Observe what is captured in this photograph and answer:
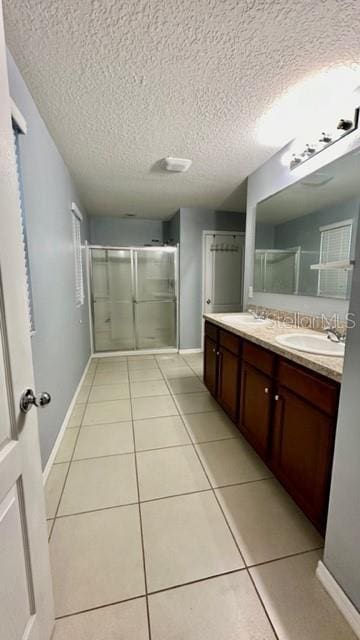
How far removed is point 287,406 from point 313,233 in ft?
4.39

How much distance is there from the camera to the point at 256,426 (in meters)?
1.74

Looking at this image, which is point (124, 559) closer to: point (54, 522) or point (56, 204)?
point (54, 522)

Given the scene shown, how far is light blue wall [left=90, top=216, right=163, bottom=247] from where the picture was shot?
15.8 feet

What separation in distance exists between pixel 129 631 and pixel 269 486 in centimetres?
100

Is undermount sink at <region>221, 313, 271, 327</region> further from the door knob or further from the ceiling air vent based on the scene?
the door knob

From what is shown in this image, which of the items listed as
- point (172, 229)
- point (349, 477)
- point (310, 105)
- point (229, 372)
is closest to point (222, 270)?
point (172, 229)

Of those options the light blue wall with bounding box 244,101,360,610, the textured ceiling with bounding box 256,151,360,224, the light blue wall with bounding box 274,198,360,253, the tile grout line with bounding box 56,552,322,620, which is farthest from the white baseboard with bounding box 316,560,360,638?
the textured ceiling with bounding box 256,151,360,224

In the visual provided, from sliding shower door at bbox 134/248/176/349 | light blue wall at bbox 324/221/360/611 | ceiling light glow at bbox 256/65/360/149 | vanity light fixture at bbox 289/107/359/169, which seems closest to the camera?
light blue wall at bbox 324/221/360/611

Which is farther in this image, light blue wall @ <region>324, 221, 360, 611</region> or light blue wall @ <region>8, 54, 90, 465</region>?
light blue wall @ <region>8, 54, 90, 465</region>

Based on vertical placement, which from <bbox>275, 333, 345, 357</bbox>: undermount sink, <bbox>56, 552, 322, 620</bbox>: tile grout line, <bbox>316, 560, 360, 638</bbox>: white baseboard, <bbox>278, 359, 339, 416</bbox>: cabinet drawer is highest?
<bbox>275, 333, 345, 357</bbox>: undermount sink

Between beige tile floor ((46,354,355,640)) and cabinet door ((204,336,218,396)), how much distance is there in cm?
47

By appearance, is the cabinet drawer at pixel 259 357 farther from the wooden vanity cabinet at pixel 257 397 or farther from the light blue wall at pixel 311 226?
the light blue wall at pixel 311 226

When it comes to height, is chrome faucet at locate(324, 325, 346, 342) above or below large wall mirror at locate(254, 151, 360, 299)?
below

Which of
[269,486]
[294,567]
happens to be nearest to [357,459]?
[294,567]
